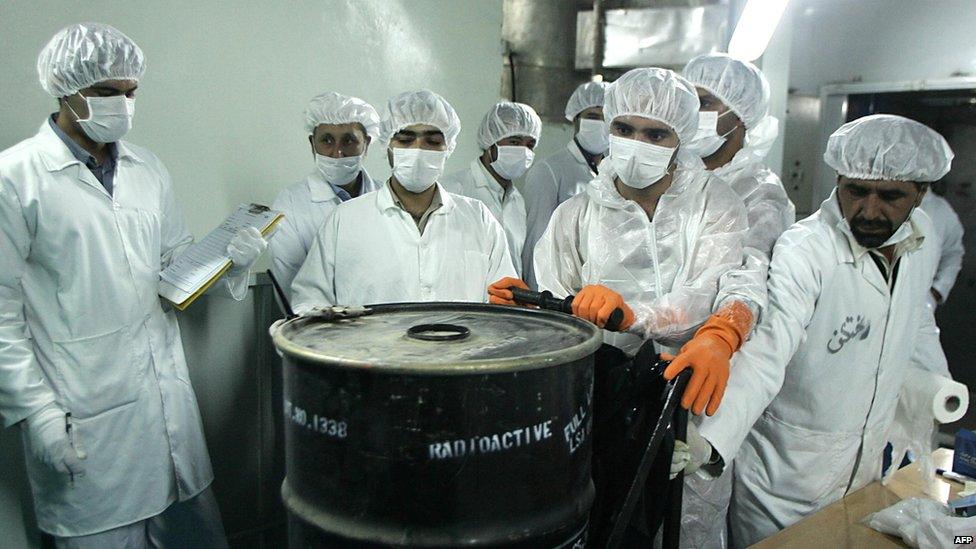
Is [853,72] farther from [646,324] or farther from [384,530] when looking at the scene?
[384,530]

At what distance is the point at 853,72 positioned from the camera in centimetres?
421

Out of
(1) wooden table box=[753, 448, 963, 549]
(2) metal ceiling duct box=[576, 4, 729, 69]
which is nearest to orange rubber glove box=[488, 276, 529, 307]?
(1) wooden table box=[753, 448, 963, 549]

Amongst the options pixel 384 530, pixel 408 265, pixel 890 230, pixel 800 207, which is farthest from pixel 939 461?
pixel 800 207

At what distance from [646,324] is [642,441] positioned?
36 cm

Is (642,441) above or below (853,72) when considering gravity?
below

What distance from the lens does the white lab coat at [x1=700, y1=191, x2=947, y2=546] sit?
4.96 feet

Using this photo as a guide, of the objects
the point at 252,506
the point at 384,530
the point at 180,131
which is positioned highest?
the point at 180,131

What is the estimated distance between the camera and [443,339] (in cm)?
93

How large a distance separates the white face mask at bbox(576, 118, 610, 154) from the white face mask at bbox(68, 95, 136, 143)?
7.11 ft

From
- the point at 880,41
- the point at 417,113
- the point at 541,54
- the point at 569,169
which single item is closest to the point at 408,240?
the point at 417,113

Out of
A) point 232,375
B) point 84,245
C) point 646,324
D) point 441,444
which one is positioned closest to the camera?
point 441,444

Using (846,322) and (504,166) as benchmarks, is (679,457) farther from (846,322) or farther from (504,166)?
(504,166)

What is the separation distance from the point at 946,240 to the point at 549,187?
2.74 meters

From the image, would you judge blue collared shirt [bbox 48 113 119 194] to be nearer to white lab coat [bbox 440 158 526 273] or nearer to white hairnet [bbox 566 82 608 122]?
white lab coat [bbox 440 158 526 273]
